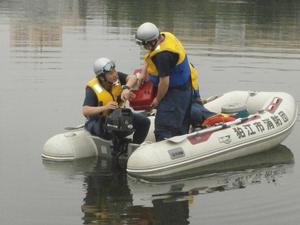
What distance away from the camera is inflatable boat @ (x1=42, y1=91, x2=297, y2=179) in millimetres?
9578

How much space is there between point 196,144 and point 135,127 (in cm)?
83

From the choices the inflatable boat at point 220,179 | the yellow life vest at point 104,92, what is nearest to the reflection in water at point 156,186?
the inflatable boat at point 220,179

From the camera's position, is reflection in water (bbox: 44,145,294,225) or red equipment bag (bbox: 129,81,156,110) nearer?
reflection in water (bbox: 44,145,294,225)

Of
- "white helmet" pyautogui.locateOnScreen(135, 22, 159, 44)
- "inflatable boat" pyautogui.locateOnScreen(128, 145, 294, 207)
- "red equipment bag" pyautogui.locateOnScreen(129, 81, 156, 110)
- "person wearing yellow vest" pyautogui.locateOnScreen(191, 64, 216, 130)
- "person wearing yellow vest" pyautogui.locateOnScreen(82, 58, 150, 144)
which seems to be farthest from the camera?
"person wearing yellow vest" pyautogui.locateOnScreen(191, 64, 216, 130)

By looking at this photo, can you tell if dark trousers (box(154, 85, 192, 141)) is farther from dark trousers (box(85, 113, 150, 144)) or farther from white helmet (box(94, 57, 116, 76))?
white helmet (box(94, 57, 116, 76))

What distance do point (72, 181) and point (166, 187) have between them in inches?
44.8

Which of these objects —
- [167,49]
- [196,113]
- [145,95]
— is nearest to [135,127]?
[145,95]

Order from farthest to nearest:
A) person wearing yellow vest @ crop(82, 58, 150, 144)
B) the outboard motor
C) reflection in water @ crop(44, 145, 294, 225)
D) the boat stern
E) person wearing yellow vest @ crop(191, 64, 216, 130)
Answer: person wearing yellow vest @ crop(191, 64, 216, 130) → the boat stern → person wearing yellow vest @ crop(82, 58, 150, 144) → the outboard motor → reflection in water @ crop(44, 145, 294, 225)

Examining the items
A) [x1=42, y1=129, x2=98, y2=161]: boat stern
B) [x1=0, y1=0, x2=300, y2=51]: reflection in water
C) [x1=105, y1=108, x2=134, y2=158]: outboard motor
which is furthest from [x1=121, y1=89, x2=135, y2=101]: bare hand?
[x1=0, y1=0, x2=300, y2=51]: reflection in water

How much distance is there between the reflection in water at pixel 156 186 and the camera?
27.4 feet

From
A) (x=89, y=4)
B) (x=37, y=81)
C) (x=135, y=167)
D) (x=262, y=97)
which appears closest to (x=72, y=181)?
(x=135, y=167)

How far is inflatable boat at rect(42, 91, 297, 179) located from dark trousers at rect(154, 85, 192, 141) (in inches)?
8.0

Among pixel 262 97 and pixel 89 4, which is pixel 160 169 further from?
pixel 89 4

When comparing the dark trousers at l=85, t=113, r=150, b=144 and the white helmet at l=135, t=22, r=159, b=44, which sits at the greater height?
the white helmet at l=135, t=22, r=159, b=44
